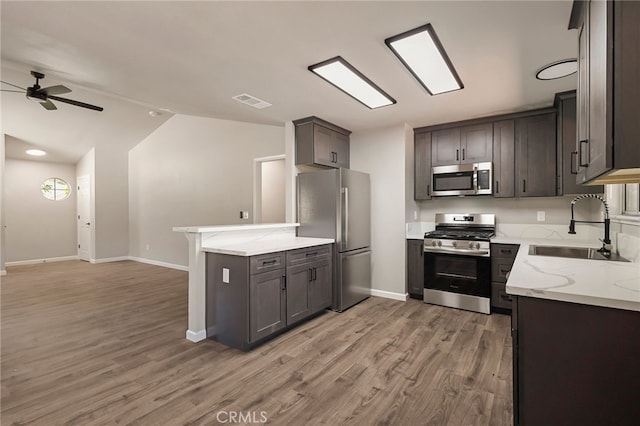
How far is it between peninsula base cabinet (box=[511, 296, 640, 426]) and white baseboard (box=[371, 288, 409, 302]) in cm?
271

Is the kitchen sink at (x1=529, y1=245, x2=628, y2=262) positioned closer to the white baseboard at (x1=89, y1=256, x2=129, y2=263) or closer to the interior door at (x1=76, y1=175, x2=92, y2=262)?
the white baseboard at (x1=89, y1=256, x2=129, y2=263)

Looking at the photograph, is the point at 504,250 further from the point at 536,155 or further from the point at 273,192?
the point at 273,192

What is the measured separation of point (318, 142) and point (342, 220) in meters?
1.07

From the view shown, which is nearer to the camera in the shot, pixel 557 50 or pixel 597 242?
pixel 557 50

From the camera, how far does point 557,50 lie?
215 cm

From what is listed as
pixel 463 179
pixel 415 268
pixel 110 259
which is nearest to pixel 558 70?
pixel 463 179

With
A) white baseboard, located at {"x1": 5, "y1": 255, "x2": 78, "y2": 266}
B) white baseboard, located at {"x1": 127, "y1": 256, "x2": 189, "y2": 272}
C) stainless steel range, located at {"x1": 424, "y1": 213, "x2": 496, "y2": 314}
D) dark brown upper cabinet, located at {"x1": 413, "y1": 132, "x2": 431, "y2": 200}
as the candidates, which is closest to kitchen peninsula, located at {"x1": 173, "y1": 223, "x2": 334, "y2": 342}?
stainless steel range, located at {"x1": 424, "y1": 213, "x2": 496, "y2": 314}

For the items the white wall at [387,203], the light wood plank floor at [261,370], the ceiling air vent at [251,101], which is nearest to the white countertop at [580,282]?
the light wood plank floor at [261,370]

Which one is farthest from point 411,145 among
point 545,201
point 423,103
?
point 545,201

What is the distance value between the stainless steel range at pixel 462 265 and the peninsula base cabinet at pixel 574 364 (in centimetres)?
234

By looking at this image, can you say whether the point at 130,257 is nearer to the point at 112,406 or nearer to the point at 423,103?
the point at 112,406

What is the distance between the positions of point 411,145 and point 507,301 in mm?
2319

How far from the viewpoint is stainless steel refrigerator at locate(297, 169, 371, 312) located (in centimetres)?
368

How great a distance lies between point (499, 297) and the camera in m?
3.49
